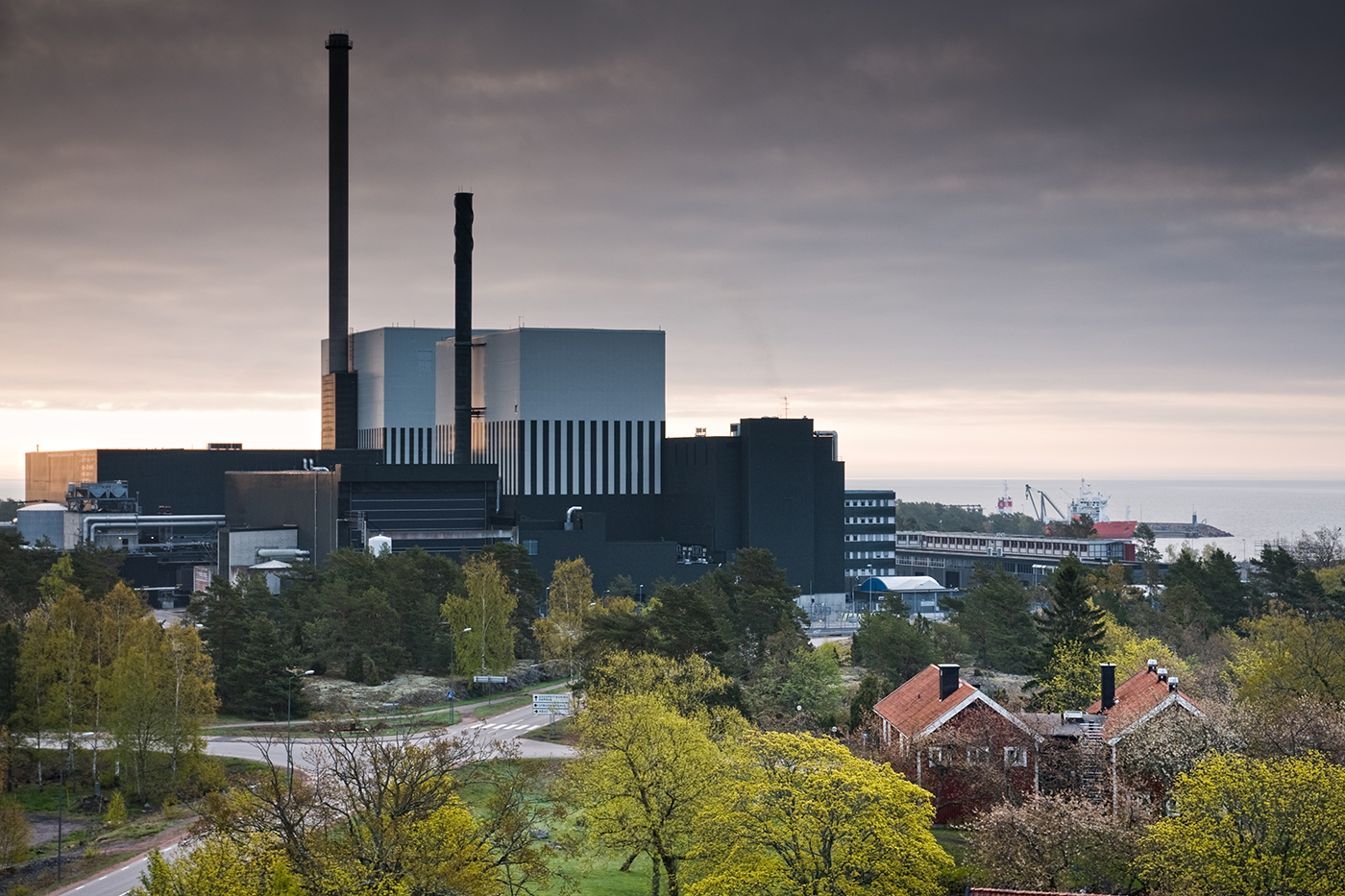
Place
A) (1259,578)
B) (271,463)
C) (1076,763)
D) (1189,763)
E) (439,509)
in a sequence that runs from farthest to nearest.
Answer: (271,463), (439,509), (1259,578), (1076,763), (1189,763)

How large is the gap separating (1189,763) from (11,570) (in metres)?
93.0

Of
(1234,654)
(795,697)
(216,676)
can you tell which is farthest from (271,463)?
(1234,654)

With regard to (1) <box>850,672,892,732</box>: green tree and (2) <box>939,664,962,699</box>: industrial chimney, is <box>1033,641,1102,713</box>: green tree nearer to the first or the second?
(1) <box>850,672,892,732</box>: green tree

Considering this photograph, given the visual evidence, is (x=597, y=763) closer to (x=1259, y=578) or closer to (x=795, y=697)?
(x=795, y=697)

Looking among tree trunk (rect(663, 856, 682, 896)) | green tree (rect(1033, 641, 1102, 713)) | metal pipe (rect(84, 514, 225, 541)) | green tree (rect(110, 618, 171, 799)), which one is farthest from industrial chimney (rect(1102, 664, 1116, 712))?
metal pipe (rect(84, 514, 225, 541))

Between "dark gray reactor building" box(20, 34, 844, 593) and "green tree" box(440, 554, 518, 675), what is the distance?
50568 mm

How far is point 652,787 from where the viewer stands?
55.6m

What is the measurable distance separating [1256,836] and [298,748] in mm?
56354

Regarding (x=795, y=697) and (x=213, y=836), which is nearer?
(x=213, y=836)

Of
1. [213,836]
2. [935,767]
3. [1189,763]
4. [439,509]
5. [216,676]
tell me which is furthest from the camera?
[439,509]

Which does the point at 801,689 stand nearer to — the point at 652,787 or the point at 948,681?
the point at 948,681

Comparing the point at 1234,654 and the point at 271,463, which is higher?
the point at 271,463

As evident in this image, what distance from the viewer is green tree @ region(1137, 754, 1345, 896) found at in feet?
139

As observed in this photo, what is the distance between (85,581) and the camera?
10919 centimetres
